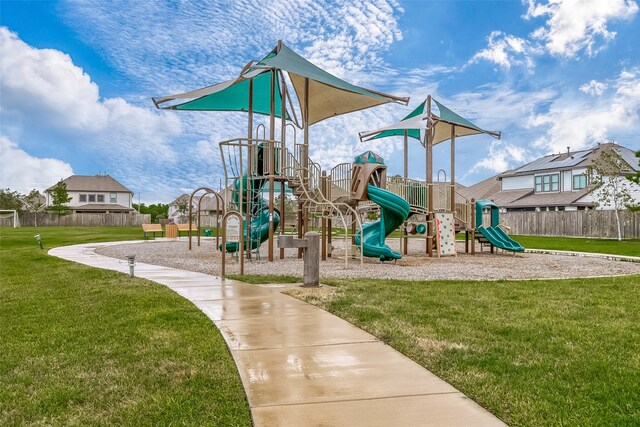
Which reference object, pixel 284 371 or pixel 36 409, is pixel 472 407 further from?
pixel 36 409

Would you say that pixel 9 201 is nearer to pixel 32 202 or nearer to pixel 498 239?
pixel 32 202

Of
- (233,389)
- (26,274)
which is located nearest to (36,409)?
(233,389)

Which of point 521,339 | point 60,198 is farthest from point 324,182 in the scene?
point 60,198

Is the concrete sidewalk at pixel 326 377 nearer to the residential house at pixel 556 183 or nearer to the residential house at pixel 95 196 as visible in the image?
the residential house at pixel 556 183

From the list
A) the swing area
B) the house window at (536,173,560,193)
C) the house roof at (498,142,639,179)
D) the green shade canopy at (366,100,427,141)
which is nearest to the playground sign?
the swing area

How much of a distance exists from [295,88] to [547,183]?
105ft

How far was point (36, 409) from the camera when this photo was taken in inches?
140

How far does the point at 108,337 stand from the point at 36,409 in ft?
6.28

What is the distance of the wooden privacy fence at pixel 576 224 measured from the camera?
107 ft

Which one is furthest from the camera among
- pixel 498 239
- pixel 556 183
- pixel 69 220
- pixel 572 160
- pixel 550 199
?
pixel 69 220

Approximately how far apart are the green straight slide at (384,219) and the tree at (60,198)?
52.9m

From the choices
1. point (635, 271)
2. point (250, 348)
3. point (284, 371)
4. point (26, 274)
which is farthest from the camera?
Result: point (635, 271)

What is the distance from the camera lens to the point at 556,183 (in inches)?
1634

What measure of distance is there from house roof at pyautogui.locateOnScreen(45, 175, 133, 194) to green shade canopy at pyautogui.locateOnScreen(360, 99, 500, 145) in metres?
53.2
